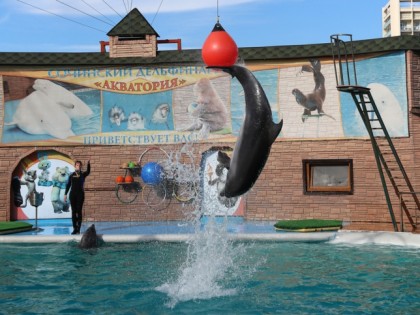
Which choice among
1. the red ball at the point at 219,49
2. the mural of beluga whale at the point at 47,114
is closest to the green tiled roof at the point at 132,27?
the mural of beluga whale at the point at 47,114

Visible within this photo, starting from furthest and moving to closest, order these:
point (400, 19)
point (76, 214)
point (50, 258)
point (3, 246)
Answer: point (400, 19) → point (76, 214) → point (3, 246) → point (50, 258)

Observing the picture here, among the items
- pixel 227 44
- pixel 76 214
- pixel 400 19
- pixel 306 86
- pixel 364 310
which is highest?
pixel 400 19

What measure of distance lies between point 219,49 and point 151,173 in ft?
30.2

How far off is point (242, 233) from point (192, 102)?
5.22 metres

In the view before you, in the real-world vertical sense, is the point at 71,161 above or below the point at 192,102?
below

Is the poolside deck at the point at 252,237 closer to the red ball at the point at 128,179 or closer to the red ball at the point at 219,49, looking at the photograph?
the red ball at the point at 128,179

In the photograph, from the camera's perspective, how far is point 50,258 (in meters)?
10.2

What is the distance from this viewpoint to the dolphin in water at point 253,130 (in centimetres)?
619

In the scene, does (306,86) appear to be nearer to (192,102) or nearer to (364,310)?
(192,102)

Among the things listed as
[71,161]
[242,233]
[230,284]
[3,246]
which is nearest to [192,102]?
[71,161]

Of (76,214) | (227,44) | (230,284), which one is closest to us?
(227,44)

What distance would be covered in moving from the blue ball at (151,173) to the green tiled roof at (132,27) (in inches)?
163

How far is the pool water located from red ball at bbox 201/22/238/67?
3.10m

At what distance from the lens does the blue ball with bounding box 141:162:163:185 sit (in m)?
15.3
